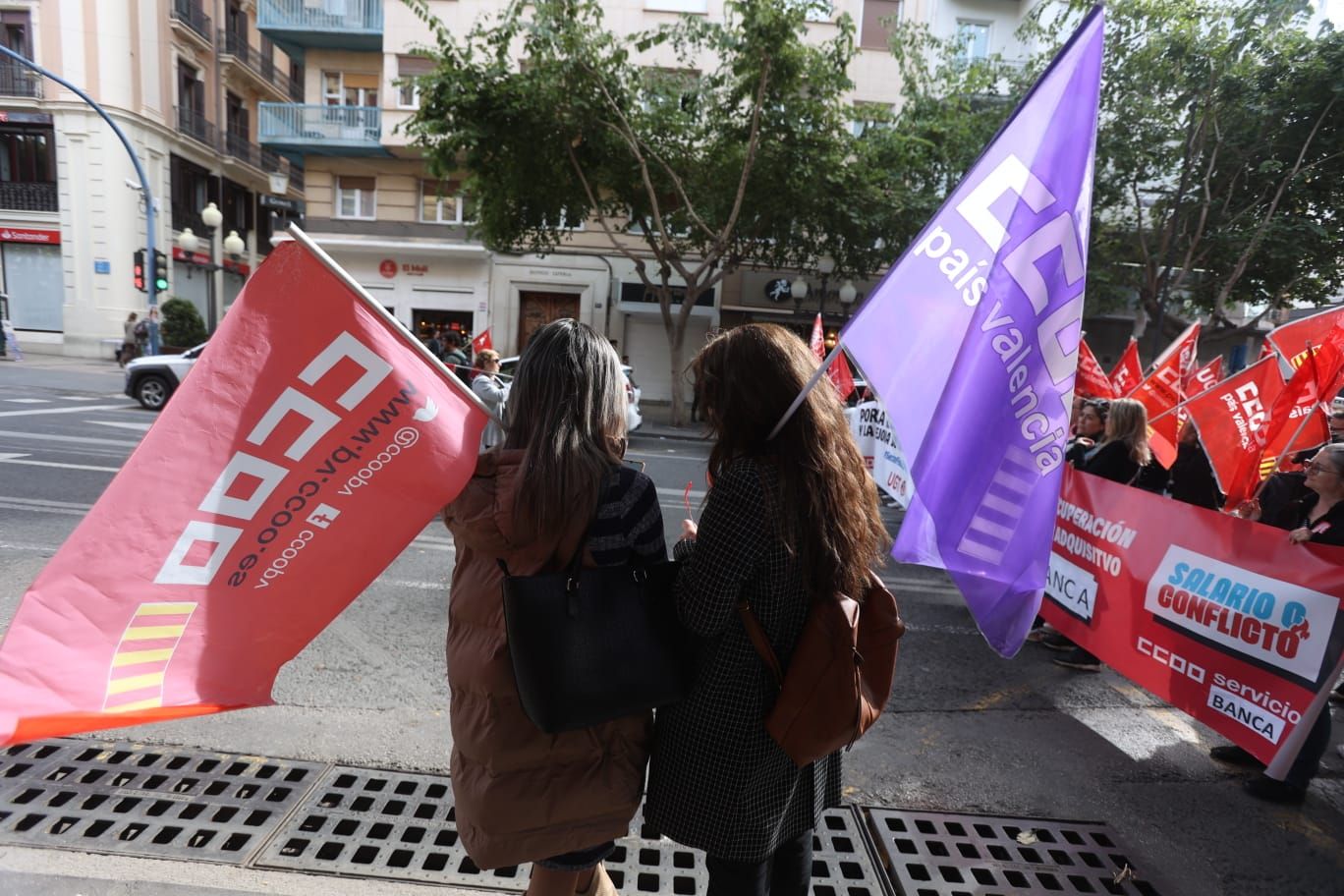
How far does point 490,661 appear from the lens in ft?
5.86

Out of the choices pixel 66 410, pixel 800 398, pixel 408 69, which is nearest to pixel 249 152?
pixel 408 69

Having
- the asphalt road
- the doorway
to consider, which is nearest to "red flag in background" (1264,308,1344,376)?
the asphalt road

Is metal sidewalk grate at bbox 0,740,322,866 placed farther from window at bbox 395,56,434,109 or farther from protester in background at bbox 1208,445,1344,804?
window at bbox 395,56,434,109

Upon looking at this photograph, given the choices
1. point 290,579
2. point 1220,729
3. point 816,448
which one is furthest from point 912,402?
point 1220,729

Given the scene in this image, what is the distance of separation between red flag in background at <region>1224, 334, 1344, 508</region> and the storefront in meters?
32.7

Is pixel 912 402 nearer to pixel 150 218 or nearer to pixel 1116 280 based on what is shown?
pixel 1116 280

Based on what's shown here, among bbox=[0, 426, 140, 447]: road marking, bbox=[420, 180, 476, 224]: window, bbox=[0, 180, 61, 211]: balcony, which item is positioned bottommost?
bbox=[0, 426, 140, 447]: road marking

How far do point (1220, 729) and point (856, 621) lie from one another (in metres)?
2.89

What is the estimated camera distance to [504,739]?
1800 millimetres

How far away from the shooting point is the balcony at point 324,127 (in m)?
24.1

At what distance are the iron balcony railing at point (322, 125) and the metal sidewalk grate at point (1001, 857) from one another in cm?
2568

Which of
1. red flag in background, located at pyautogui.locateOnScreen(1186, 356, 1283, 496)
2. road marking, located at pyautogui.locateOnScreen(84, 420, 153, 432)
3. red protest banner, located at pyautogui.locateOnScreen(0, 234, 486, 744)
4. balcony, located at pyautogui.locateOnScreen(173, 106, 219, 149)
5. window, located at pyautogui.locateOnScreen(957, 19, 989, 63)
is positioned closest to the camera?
red protest banner, located at pyautogui.locateOnScreen(0, 234, 486, 744)

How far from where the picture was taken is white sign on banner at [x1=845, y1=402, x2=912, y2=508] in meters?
7.39

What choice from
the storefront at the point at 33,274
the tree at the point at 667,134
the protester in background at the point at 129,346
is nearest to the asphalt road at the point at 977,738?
the tree at the point at 667,134
